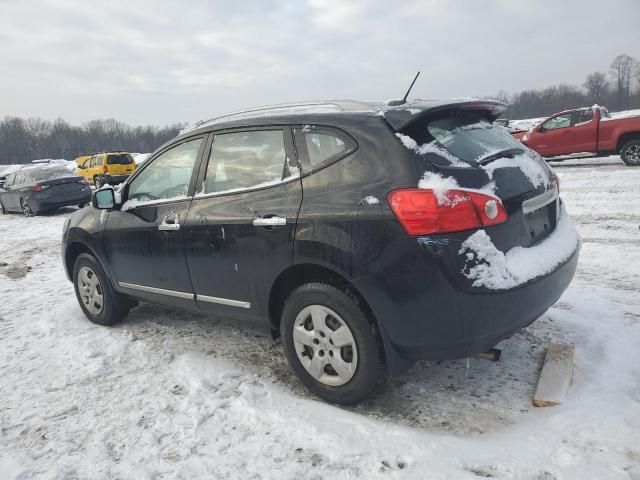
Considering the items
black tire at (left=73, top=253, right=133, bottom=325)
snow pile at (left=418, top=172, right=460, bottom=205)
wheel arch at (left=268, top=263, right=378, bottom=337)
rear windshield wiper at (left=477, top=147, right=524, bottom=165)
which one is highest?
rear windshield wiper at (left=477, top=147, right=524, bottom=165)

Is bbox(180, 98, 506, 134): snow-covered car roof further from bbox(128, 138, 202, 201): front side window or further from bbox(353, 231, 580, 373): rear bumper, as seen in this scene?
bbox(353, 231, 580, 373): rear bumper

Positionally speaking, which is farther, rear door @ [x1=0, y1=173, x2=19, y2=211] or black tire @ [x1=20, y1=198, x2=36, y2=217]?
rear door @ [x1=0, y1=173, x2=19, y2=211]

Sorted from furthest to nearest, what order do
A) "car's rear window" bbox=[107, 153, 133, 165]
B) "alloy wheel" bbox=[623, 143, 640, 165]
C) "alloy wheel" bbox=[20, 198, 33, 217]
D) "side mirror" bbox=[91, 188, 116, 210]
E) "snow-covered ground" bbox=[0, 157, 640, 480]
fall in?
"car's rear window" bbox=[107, 153, 133, 165]
"alloy wheel" bbox=[20, 198, 33, 217]
"alloy wheel" bbox=[623, 143, 640, 165]
"side mirror" bbox=[91, 188, 116, 210]
"snow-covered ground" bbox=[0, 157, 640, 480]

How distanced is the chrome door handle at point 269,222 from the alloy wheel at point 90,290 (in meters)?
2.28

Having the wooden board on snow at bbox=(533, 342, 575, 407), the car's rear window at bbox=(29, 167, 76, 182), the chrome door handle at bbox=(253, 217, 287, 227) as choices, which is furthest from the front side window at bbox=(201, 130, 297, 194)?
the car's rear window at bbox=(29, 167, 76, 182)

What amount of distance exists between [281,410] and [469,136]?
1974 millimetres

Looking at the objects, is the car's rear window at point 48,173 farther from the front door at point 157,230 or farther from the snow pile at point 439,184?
the snow pile at point 439,184

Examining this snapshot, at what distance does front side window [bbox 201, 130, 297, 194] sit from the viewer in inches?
122

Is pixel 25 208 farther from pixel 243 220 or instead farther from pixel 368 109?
pixel 368 109

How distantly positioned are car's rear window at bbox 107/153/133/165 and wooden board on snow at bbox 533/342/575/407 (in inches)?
971

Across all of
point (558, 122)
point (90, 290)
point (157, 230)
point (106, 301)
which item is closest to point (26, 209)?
point (90, 290)

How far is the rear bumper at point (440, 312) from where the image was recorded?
2400 millimetres

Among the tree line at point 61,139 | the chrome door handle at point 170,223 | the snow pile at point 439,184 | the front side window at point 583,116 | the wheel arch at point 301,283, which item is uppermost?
the tree line at point 61,139

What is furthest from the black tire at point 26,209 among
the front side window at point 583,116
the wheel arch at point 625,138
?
the wheel arch at point 625,138
